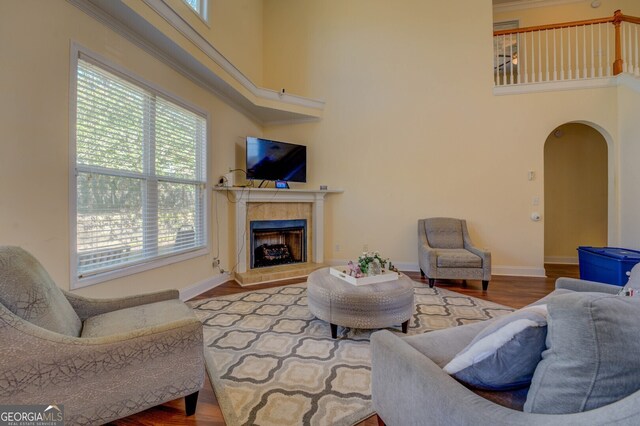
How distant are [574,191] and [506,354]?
590 cm

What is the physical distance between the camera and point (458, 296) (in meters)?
3.30

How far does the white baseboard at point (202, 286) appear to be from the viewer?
317 cm

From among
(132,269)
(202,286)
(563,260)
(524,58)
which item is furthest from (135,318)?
(563,260)

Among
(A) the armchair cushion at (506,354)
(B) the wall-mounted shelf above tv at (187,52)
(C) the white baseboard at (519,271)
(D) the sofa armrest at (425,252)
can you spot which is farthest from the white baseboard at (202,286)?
(C) the white baseboard at (519,271)

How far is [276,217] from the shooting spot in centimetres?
437

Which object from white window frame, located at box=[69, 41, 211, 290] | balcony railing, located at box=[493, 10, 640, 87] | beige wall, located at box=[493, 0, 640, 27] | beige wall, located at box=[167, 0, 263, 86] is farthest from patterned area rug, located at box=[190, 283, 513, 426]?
beige wall, located at box=[493, 0, 640, 27]

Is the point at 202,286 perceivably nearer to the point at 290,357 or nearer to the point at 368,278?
the point at 290,357

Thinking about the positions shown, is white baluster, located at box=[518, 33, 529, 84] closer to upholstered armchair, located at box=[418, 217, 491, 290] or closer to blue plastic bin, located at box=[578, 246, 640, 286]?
upholstered armchair, located at box=[418, 217, 491, 290]

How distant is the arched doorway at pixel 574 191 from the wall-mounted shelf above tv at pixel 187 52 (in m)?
4.58

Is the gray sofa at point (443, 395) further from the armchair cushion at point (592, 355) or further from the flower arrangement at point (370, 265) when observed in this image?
the flower arrangement at point (370, 265)

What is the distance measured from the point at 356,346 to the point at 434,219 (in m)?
2.74

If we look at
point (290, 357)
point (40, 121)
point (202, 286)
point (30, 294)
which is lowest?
point (290, 357)

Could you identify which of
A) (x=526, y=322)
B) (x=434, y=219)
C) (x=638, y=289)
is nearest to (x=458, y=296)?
(x=434, y=219)

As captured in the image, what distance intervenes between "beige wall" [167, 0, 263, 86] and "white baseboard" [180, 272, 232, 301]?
9.43 ft
